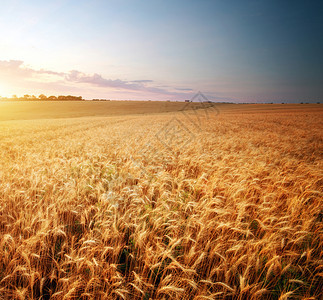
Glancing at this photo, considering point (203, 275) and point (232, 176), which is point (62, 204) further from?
point (232, 176)

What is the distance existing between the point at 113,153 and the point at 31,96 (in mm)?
120496

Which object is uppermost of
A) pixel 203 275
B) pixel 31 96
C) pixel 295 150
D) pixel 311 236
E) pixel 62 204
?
pixel 31 96

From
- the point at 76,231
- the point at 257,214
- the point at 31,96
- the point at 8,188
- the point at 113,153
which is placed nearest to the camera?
the point at 76,231

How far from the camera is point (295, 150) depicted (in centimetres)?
827

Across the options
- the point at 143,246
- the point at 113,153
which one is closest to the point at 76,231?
the point at 143,246

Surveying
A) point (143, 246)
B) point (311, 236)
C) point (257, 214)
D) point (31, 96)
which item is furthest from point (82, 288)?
point (31, 96)

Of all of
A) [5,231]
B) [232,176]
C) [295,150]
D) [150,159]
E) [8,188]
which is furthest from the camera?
[295,150]

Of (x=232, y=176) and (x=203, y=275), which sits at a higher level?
(x=232, y=176)

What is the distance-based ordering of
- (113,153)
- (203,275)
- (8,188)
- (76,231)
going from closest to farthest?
1. (203,275)
2. (76,231)
3. (8,188)
4. (113,153)

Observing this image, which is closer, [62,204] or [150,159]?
[62,204]

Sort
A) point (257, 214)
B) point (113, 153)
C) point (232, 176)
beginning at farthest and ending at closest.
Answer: point (113, 153), point (232, 176), point (257, 214)

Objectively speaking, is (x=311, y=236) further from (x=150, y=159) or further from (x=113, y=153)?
(x=113, y=153)

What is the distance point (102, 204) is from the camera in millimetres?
2758

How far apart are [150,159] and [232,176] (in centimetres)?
276
